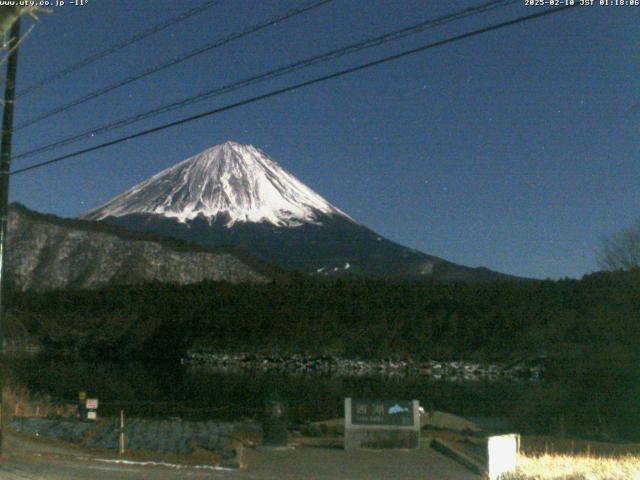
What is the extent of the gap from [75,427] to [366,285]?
90665 millimetres

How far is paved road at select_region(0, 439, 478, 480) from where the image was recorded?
45.9 feet

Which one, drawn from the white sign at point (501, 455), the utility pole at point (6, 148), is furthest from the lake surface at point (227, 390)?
the white sign at point (501, 455)

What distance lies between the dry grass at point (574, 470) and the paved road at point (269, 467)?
1574 mm

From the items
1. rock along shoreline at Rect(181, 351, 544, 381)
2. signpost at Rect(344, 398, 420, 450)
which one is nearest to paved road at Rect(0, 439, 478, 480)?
signpost at Rect(344, 398, 420, 450)

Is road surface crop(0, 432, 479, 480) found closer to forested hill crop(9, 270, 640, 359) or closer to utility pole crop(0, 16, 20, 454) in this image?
utility pole crop(0, 16, 20, 454)

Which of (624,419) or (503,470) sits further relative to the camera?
(624,419)

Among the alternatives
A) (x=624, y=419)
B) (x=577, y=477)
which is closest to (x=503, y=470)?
(x=577, y=477)

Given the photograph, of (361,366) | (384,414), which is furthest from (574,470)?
(361,366)

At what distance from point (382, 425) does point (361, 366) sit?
240ft

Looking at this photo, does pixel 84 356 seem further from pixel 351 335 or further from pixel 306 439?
pixel 306 439

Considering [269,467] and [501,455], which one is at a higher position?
[501,455]

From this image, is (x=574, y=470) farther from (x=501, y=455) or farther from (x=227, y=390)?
(x=227, y=390)

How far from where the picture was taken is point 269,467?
15391 millimetres

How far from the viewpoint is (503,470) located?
12.6m
